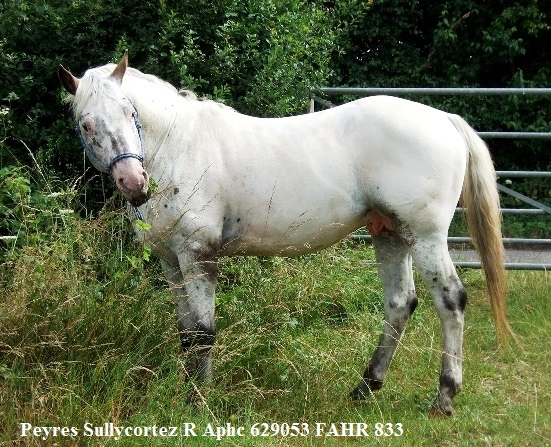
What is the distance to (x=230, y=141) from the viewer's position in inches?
170

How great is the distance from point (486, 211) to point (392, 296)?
2.46 ft

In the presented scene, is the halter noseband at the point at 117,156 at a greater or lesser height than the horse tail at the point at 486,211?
greater

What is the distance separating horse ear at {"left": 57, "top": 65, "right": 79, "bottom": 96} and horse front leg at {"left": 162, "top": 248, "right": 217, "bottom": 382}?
1037mm

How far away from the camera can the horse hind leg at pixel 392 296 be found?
4.59 meters

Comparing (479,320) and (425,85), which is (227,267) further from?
(425,85)

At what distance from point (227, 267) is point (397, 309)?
1539 millimetres

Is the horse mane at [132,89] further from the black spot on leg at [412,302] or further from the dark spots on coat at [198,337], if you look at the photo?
the black spot on leg at [412,302]

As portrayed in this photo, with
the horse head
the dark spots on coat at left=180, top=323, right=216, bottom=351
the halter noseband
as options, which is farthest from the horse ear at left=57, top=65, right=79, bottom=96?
the dark spots on coat at left=180, top=323, right=216, bottom=351

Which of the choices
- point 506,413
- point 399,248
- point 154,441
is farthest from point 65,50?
point 506,413

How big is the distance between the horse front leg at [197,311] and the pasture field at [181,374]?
8cm

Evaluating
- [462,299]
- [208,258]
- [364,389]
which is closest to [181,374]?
[208,258]

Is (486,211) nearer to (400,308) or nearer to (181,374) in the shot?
(400,308)

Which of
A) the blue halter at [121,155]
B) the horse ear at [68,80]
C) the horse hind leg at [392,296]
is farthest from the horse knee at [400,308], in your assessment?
the horse ear at [68,80]

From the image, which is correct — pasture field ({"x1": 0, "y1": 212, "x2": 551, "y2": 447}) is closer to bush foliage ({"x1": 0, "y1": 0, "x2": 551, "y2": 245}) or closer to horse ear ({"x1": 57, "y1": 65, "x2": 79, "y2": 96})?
horse ear ({"x1": 57, "y1": 65, "x2": 79, "y2": 96})
